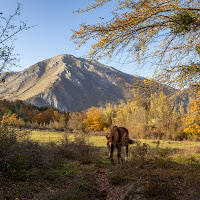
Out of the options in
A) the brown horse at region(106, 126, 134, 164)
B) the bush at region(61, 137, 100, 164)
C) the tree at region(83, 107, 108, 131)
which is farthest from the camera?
the tree at region(83, 107, 108, 131)

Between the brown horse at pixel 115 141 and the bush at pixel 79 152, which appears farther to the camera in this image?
the bush at pixel 79 152

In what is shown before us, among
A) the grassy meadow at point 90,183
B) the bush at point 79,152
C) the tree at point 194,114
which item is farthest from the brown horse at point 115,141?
the tree at point 194,114

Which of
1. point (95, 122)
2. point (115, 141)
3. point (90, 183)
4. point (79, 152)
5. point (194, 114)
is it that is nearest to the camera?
point (90, 183)

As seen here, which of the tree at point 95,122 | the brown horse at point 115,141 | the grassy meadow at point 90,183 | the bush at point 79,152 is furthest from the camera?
the tree at point 95,122

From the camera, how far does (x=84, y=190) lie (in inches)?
251

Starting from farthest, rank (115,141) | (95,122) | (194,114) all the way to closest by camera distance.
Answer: (95,122) < (194,114) < (115,141)

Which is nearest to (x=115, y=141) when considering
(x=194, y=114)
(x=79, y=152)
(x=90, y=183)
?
(x=79, y=152)

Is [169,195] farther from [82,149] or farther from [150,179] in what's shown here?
[82,149]

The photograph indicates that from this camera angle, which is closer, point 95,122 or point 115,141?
point 115,141

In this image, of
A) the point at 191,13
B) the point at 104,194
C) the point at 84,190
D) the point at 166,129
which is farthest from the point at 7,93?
the point at 166,129

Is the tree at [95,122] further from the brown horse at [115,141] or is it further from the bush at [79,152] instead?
the brown horse at [115,141]

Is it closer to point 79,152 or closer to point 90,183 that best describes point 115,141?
point 79,152

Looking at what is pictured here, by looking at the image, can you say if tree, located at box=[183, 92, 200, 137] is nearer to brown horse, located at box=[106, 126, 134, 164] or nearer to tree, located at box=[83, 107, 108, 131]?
brown horse, located at box=[106, 126, 134, 164]

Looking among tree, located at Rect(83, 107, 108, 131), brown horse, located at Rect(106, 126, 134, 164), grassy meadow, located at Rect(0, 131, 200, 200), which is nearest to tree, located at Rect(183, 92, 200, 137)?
grassy meadow, located at Rect(0, 131, 200, 200)
